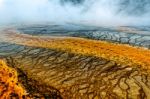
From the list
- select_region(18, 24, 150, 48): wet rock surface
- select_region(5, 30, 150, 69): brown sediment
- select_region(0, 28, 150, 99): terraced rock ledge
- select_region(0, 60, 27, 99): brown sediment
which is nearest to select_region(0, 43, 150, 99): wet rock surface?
select_region(0, 28, 150, 99): terraced rock ledge

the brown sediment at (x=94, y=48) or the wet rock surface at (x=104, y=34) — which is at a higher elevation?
the brown sediment at (x=94, y=48)

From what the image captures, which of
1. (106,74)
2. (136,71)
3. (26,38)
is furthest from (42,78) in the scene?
(26,38)

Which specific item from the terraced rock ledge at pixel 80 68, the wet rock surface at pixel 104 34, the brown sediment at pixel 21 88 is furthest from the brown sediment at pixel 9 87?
the wet rock surface at pixel 104 34

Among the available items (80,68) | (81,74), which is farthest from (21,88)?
(80,68)

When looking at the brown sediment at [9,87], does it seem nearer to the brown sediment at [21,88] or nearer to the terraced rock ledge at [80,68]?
the brown sediment at [21,88]

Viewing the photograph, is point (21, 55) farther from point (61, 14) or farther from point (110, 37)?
point (61, 14)

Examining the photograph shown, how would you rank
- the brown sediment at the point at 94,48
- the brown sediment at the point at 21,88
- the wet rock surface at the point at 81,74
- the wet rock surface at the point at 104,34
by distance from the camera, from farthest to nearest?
the wet rock surface at the point at 104,34, the brown sediment at the point at 94,48, the wet rock surface at the point at 81,74, the brown sediment at the point at 21,88

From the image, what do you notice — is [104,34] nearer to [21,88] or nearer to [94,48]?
[94,48]
